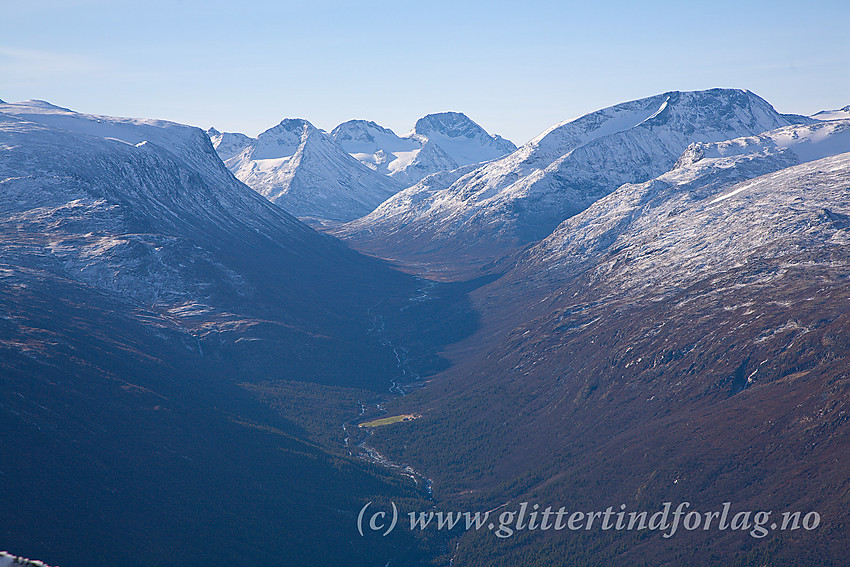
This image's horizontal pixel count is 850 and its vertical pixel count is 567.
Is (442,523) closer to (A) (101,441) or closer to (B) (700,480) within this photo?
(B) (700,480)

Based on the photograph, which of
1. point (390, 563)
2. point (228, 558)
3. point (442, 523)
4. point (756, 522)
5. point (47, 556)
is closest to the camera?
point (47, 556)

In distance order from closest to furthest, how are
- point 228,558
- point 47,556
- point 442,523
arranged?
point 47,556 → point 228,558 → point 442,523

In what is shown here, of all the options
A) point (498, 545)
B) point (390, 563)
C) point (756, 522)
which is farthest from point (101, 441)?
point (756, 522)

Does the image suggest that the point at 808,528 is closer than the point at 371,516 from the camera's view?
Yes

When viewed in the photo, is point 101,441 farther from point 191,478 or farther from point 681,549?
point 681,549

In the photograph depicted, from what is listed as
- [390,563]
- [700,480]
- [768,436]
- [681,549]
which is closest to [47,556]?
[390,563]

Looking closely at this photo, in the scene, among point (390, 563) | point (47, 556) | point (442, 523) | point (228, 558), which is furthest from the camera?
point (442, 523)

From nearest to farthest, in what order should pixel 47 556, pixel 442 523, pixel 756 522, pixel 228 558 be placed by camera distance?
1. pixel 47 556
2. pixel 756 522
3. pixel 228 558
4. pixel 442 523

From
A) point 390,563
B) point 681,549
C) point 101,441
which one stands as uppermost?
point 101,441

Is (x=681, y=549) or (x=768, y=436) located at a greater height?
(x=768, y=436)
